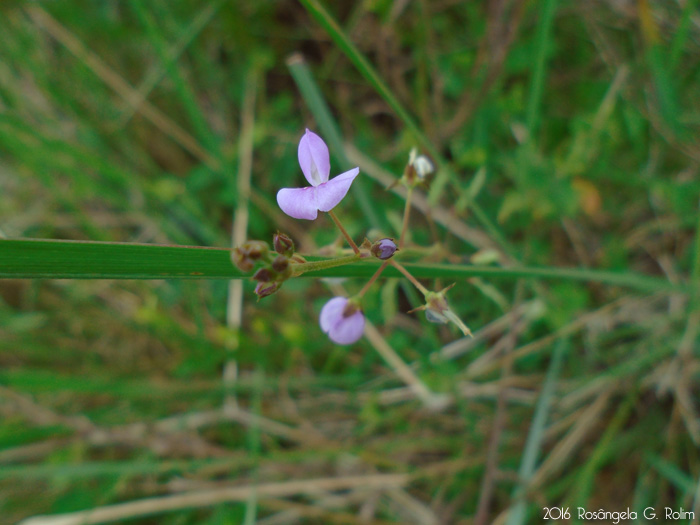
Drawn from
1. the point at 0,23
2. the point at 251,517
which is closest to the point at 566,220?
the point at 251,517

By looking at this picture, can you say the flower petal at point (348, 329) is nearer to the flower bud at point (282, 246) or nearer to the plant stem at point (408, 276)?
the plant stem at point (408, 276)

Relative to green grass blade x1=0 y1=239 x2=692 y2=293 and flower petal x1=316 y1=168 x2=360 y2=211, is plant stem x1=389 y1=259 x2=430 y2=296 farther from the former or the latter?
flower petal x1=316 y1=168 x2=360 y2=211

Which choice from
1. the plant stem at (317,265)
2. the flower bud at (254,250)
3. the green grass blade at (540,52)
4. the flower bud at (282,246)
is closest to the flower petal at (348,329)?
the plant stem at (317,265)

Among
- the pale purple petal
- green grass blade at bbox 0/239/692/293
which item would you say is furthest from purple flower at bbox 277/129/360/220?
the pale purple petal

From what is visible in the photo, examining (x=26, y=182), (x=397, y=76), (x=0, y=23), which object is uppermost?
(x=0, y=23)

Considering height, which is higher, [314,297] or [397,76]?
[397,76]

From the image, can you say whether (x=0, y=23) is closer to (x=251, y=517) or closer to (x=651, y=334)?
(x=251, y=517)
